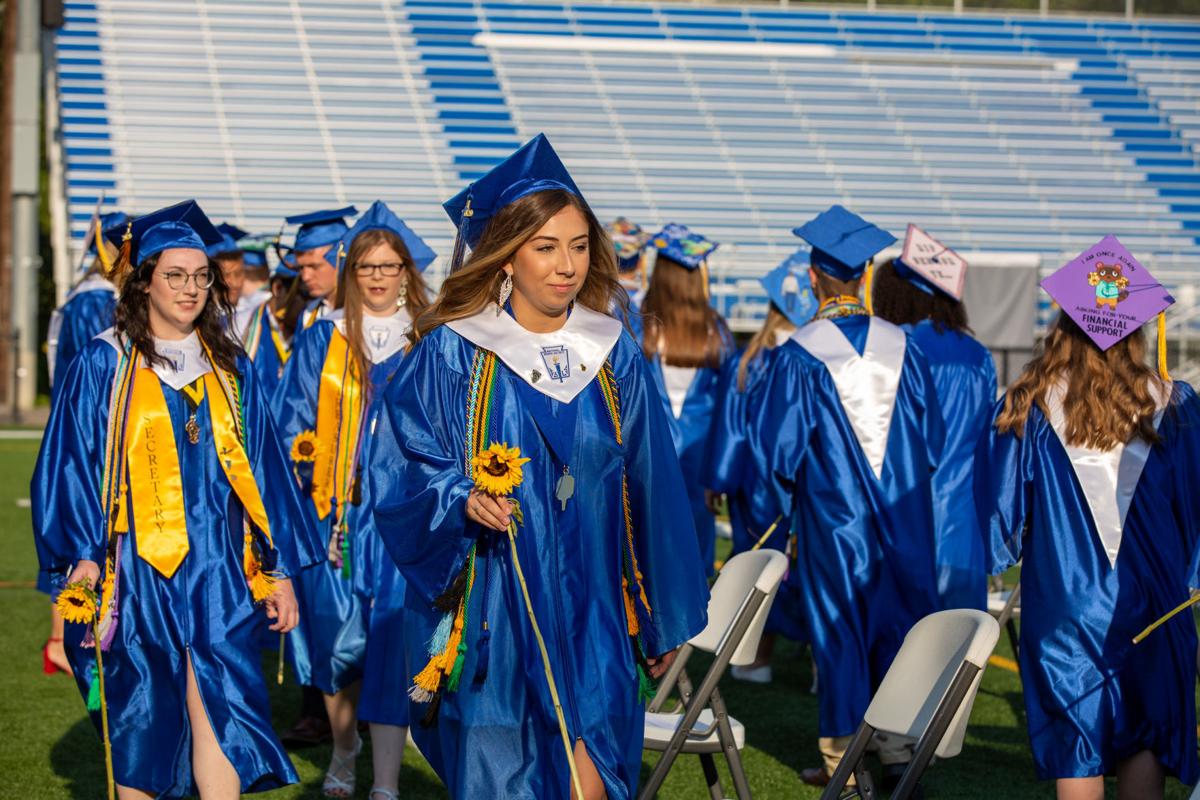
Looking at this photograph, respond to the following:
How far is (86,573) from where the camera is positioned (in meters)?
3.86

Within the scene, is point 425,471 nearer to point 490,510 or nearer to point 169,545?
point 490,510

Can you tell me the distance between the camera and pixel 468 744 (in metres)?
3.17

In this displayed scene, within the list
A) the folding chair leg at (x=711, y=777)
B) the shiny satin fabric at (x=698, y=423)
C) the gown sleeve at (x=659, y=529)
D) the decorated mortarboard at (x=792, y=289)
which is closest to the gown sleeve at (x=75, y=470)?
the gown sleeve at (x=659, y=529)

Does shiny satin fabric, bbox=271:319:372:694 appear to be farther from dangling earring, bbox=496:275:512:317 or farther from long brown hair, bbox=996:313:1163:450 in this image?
long brown hair, bbox=996:313:1163:450

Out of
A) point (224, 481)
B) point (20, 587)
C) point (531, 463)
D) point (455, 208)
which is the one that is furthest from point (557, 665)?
point (20, 587)

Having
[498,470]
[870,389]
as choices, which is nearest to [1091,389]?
[870,389]

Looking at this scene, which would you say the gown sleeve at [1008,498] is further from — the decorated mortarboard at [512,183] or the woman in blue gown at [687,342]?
the woman in blue gown at [687,342]

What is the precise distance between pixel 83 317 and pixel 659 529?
432cm

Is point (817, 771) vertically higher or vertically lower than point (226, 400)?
lower

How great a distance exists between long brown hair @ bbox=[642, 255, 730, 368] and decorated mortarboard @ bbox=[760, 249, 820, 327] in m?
0.35

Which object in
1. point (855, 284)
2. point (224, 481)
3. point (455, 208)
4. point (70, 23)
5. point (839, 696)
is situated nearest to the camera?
point (455, 208)

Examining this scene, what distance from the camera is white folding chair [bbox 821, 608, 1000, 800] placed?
3.39 m

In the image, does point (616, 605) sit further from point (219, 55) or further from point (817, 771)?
point (219, 55)

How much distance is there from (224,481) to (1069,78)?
27.0 m
